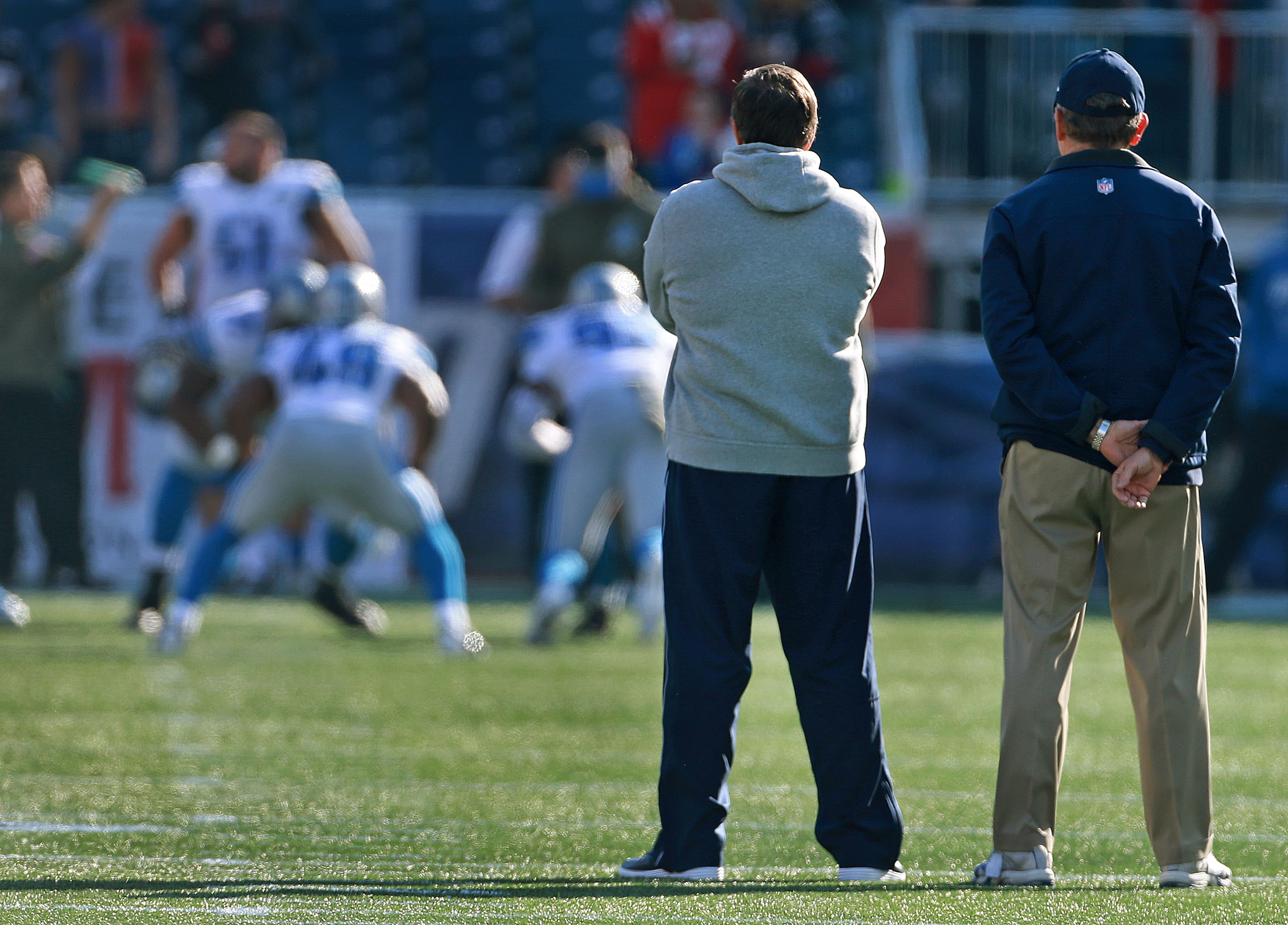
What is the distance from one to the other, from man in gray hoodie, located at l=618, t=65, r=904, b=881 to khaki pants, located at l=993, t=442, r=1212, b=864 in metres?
0.30

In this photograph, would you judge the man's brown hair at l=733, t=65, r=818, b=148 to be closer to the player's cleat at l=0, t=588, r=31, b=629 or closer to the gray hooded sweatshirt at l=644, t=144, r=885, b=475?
the gray hooded sweatshirt at l=644, t=144, r=885, b=475

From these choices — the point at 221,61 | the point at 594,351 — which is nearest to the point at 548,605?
the point at 594,351

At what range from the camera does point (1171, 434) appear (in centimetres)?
404

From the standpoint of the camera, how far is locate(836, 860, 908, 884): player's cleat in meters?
4.18

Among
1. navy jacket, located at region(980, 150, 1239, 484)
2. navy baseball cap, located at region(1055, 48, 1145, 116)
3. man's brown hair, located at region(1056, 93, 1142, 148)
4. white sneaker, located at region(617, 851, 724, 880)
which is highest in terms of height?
navy baseball cap, located at region(1055, 48, 1145, 116)

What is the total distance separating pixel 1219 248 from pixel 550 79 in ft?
45.6

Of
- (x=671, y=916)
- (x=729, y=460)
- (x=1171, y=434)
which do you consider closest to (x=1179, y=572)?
(x=1171, y=434)

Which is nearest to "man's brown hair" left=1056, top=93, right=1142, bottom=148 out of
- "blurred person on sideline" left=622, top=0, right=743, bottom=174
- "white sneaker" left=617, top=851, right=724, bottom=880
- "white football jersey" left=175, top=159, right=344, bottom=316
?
"white sneaker" left=617, top=851, right=724, bottom=880

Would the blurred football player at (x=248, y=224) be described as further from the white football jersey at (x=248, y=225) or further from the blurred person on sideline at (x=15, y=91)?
the blurred person on sideline at (x=15, y=91)

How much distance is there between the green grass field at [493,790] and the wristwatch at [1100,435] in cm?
88

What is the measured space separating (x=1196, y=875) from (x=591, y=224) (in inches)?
291

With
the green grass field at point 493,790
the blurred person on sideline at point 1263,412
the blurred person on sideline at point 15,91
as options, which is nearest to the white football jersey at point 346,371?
the green grass field at point 493,790

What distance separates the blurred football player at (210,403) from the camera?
9992 millimetres

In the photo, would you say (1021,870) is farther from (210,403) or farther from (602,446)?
(210,403)
